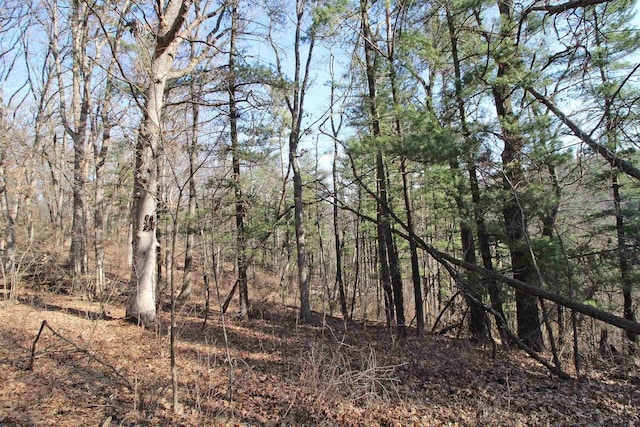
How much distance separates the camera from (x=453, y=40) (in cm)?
898

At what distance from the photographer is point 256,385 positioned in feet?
17.4

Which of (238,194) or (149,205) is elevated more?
(238,194)

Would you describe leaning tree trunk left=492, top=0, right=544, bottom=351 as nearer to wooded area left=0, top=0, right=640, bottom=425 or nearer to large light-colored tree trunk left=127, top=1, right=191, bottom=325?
wooded area left=0, top=0, right=640, bottom=425

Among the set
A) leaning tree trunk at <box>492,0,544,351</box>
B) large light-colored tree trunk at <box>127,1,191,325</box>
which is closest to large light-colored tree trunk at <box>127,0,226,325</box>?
large light-colored tree trunk at <box>127,1,191,325</box>

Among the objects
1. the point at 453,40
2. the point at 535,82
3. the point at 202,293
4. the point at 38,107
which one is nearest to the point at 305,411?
the point at 535,82

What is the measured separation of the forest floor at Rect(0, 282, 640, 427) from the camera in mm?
4113

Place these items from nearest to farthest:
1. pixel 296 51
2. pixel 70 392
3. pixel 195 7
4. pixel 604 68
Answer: pixel 70 392 < pixel 604 68 < pixel 195 7 < pixel 296 51

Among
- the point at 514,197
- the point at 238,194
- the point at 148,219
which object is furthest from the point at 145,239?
the point at 514,197

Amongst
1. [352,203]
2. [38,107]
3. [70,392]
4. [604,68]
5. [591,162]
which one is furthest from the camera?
[352,203]

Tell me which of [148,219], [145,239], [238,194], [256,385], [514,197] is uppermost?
[238,194]

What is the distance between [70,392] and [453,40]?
1019 cm

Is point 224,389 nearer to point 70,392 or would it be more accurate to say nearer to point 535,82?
point 70,392

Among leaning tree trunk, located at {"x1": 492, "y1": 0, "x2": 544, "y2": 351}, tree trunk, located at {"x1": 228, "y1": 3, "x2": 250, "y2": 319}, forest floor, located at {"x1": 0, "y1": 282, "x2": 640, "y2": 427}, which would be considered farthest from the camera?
Answer: tree trunk, located at {"x1": 228, "y1": 3, "x2": 250, "y2": 319}

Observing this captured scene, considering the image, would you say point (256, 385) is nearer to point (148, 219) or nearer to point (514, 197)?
point (148, 219)
